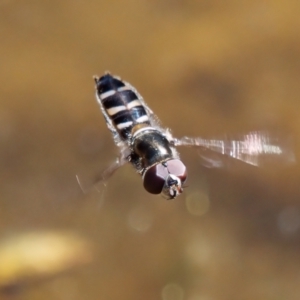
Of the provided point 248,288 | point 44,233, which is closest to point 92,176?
point 44,233

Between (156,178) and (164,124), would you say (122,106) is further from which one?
(164,124)

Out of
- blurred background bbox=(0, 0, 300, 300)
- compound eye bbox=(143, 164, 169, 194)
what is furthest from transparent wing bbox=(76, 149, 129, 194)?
blurred background bbox=(0, 0, 300, 300)

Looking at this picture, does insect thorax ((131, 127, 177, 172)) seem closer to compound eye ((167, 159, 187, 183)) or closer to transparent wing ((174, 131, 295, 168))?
compound eye ((167, 159, 187, 183))

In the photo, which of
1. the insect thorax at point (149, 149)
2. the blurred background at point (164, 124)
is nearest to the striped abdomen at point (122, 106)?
the insect thorax at point (149, 149)

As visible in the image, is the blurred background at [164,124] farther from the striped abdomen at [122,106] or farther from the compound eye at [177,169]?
the compound eye at [177,169]

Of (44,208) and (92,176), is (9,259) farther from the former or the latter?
(92,176)

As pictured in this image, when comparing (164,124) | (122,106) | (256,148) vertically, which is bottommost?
(164,124)

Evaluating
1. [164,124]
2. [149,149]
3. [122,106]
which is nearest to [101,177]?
[149,149]
